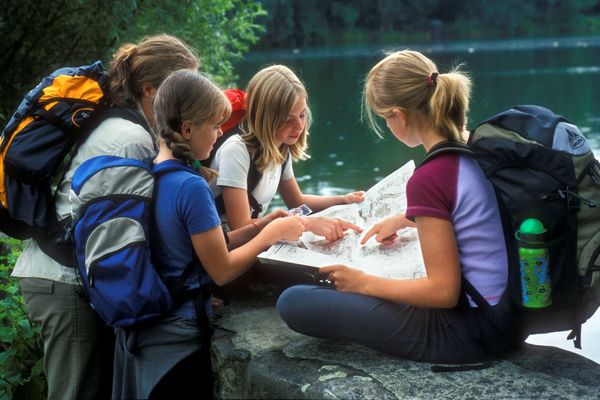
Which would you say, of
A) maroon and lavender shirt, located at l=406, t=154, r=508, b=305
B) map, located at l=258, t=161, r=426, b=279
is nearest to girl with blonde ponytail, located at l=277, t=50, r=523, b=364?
maroon and lavender shirt, located at l=406, t=154, r=508, b=305

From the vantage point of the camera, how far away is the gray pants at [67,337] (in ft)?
7.34

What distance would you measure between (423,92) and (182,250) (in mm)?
780

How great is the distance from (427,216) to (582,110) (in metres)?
11.8

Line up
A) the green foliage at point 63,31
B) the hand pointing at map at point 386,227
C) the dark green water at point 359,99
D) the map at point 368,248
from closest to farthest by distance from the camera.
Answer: the map at point 368,248 → the hand pointing at map at point 386,227 → the green foliage at point 63,31 → the dark green water at point 359,99

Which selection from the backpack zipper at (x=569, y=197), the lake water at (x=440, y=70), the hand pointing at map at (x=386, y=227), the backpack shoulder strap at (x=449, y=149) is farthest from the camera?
the lake water at (x=440, y=70)

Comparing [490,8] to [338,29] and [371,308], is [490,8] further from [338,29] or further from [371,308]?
[371,308]

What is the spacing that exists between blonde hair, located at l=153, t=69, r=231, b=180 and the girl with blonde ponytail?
441 millimetres

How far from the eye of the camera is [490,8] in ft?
145

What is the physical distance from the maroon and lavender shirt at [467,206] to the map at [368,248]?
241 mm

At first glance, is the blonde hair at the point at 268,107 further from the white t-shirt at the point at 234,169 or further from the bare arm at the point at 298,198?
the bare arm at the point at 298,198

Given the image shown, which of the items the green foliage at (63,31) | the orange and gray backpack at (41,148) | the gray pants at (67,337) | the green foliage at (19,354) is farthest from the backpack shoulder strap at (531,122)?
the green foliage at (63,31)

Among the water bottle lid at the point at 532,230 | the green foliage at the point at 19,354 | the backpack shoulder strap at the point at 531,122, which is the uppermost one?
the backpack shoulder strap at the point at 531,122

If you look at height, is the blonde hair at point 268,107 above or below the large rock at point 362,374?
above

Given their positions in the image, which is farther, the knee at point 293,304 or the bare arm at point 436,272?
the knee at point 293,304
